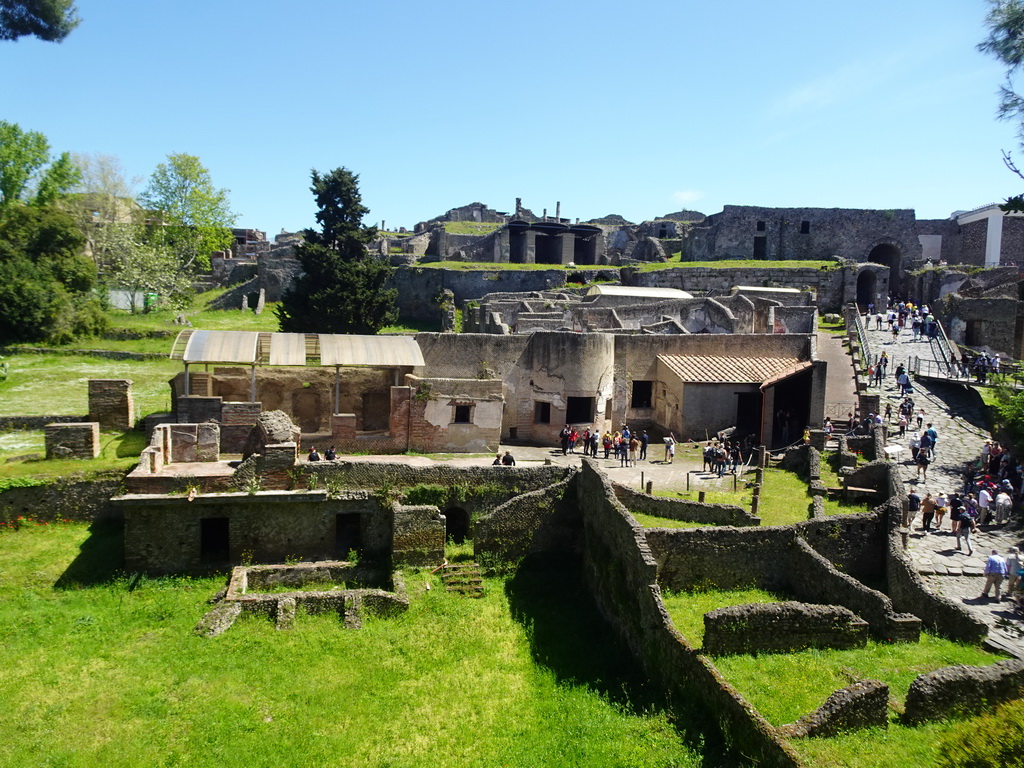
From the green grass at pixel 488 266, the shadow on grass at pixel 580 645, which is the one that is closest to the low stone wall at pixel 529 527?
the shadow on grass at pixel 580 645

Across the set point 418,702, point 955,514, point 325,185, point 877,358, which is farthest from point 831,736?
point 325,185

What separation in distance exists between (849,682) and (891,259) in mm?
42945

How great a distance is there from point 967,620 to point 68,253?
36.4m

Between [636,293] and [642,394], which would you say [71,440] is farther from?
[636,293]

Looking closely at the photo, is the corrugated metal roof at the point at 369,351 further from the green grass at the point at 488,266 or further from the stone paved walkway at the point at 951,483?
the green grass at the point at 488,266

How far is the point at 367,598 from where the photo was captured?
49.9 ft

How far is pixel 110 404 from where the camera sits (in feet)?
66.8

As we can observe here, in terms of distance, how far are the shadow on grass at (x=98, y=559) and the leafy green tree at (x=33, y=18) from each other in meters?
13.3

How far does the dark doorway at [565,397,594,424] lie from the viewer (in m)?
24.2

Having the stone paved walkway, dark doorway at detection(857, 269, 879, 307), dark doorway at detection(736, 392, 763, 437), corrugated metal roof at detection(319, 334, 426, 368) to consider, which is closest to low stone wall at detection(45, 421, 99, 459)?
corrugated metal roof at detection(319, 334, 426, 368)

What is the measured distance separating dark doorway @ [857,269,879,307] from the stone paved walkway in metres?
10.8

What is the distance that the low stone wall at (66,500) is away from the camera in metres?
16.5

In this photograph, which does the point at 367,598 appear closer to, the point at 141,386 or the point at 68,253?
the point at 141,386

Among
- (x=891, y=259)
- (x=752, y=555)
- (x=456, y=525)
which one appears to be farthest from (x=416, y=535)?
(x=891, y=259)
